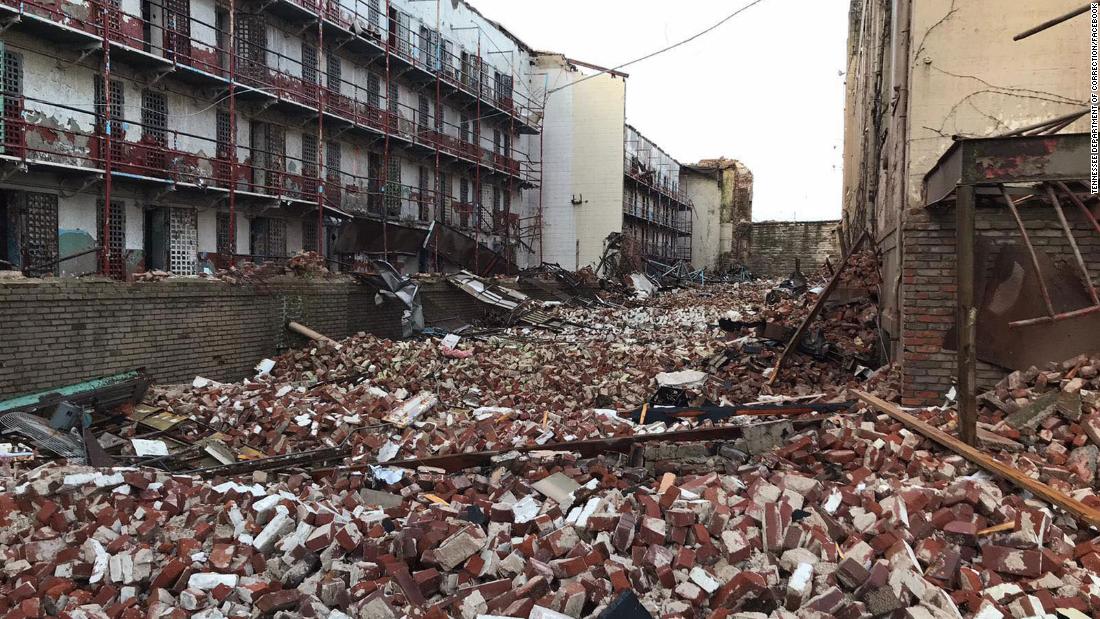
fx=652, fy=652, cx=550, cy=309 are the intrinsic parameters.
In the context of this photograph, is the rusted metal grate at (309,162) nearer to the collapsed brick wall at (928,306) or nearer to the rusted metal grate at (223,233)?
the rusted metal grate at (223,233)

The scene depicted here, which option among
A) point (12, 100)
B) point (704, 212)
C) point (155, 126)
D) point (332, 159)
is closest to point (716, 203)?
point (704, 212)

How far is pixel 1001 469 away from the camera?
418 cm

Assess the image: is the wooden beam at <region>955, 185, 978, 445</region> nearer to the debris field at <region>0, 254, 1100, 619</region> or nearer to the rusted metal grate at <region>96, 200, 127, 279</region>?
the debris field at <region>0, 254, 1100, 619</region>

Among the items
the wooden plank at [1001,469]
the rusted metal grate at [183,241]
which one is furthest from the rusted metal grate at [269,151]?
the wooden plank at [1001,469]

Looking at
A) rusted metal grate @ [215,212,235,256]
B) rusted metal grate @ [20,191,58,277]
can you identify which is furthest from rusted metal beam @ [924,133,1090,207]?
rusted metal grate @ [215,212,235,256]

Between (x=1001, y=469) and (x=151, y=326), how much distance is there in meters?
10.2

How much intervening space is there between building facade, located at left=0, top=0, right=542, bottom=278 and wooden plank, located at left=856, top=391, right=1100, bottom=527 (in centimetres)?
1350

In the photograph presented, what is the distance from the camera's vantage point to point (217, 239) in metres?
18.5

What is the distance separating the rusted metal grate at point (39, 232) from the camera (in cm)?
1427

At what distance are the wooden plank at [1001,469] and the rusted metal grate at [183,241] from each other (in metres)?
17.6

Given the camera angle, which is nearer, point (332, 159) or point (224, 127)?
point (224, 127)

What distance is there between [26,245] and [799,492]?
1676 cm

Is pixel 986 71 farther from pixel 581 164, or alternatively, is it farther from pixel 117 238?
pixel 581 164

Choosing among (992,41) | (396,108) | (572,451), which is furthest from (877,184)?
(396,108)
